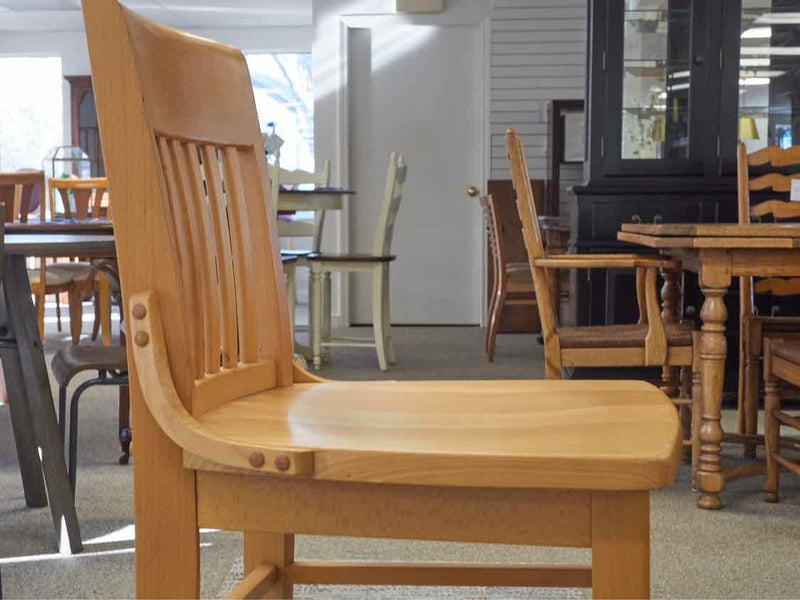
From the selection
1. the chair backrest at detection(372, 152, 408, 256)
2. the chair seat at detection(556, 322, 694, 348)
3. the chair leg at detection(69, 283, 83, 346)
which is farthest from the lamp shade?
the chair leg at detection(69, 283, 83, 346)

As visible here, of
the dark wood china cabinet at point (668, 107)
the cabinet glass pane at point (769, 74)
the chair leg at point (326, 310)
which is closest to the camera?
the dark wood china cabinet at point (668, 107)

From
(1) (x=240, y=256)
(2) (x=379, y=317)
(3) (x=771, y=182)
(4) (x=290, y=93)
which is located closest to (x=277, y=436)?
(1) (x=240, y=256)

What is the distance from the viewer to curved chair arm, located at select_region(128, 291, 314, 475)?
103 centimetres

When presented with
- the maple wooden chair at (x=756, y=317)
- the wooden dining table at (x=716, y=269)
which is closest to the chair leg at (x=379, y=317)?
the maple wooden chair at (x=756, y=317)

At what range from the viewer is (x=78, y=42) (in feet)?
39.8

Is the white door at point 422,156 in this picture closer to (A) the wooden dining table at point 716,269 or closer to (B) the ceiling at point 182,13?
(B) the ceiling at point 182,13

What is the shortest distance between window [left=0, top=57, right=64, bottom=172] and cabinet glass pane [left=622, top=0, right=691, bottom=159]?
9.21m

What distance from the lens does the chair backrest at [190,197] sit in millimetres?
1107

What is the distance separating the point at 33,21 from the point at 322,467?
1149 centimetres

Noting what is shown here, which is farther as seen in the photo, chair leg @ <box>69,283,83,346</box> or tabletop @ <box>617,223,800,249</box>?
chair leg @ <box>69,283,83,346</box>

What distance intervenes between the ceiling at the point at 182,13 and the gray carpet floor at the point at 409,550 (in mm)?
7549

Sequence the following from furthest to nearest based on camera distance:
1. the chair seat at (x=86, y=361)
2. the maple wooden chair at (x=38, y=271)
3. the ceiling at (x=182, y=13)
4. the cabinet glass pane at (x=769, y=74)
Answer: the ceiling at (x=182, y=13), the maple wooden chair at (x=38, y=271), the cabinet glass pane at (x=769, y=74), the chair seat at (x=86, y=361)

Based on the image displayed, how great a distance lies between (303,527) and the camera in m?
1.07

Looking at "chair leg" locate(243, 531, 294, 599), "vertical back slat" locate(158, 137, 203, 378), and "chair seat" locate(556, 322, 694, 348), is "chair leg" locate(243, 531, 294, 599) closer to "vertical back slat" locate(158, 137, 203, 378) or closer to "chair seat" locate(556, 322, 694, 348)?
"vertical back slat" locate(158, 137, 203, 378)
